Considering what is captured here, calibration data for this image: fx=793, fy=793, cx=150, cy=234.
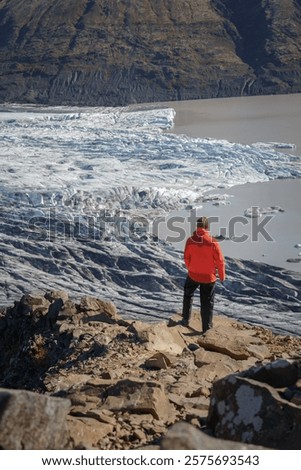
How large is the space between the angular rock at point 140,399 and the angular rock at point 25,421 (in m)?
0.79

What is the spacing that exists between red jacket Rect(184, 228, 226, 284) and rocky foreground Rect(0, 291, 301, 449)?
1.21 ft

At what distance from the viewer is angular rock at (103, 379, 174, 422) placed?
3.23m

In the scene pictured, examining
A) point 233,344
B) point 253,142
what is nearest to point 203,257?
point 233,344

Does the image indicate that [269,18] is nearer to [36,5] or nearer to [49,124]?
[36,5]

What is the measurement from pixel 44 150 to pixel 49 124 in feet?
13.0

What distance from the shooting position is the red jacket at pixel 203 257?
4.93 m

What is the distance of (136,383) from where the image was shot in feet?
11.3

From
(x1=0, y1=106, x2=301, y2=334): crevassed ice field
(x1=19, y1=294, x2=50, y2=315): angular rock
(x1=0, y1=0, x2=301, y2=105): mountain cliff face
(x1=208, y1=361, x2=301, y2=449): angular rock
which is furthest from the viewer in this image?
(x1=0, y1=0, x2=301, y2=105): mountain cliff face

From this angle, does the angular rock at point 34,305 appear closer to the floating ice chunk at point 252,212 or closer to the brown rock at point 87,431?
the brown rock at point 87,431

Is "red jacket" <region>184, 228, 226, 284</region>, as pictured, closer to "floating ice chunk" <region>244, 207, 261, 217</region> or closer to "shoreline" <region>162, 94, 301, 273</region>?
"shoreline" <region>162, 94, 301, 273</region>

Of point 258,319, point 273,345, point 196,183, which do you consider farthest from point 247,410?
point 196,183

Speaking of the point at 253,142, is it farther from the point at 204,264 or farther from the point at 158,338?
the point at 158,338

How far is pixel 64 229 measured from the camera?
10.9m

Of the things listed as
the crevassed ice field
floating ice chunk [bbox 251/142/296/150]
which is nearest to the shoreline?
floating ice chunk [bbox 251/142/296/150]
